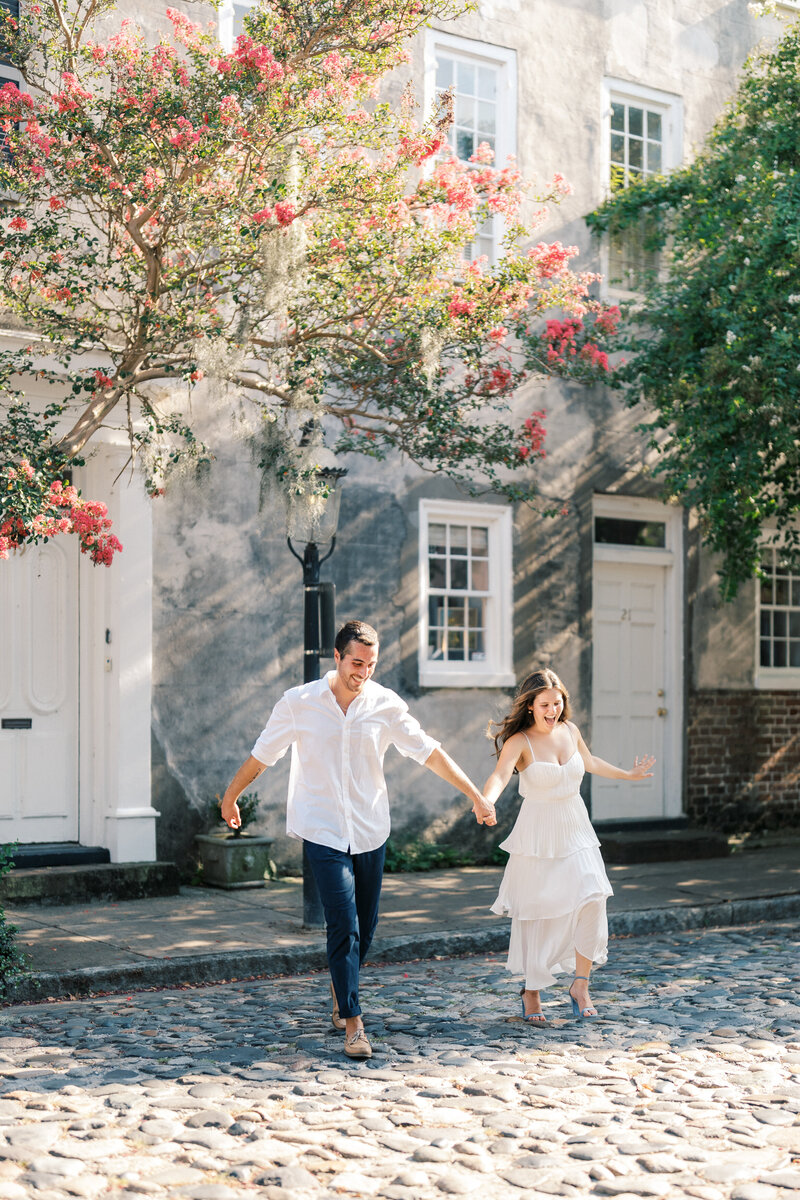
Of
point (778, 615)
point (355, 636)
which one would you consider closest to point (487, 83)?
point (778, 615)

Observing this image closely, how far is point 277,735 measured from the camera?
5.82 m

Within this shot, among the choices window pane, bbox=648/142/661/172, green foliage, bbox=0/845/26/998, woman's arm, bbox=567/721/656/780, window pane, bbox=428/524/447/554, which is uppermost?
window pane, bbox=648/142/661/172

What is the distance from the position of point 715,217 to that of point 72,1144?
8.95 meters

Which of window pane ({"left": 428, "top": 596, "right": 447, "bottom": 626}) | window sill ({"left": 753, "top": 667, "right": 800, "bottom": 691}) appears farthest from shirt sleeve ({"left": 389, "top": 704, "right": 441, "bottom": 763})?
window sill ({"left": 753, "top": 667, "right": 800, "bottom": 691})

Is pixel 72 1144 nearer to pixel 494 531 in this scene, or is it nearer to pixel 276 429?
pixel 276 429

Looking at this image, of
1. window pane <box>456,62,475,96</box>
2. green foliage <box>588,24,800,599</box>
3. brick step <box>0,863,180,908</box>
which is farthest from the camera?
window pane <box>456,62,475,96</box>

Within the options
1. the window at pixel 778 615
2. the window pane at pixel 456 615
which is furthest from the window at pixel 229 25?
the window at pixel 778 615

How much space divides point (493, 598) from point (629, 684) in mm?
1914

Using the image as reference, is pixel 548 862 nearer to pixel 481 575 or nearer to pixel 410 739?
pixel 410 739

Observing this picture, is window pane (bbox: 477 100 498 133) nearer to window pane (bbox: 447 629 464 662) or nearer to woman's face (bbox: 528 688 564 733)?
window pane (bbox: 447 629 464 662)

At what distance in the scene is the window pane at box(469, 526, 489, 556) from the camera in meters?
12.0

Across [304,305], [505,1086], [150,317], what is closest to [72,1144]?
[505,1086]

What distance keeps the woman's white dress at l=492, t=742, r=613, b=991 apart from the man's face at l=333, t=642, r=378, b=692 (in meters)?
1.12

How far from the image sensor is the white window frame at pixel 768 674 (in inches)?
548
